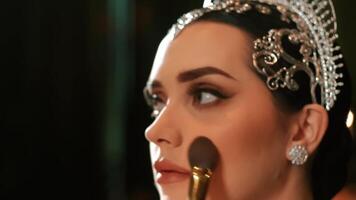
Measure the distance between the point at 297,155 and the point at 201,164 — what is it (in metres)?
0.16

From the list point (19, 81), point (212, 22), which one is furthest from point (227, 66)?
point (19, 81)

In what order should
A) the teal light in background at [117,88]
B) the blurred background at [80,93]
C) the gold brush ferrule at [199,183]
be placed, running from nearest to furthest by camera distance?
the gold brush ferrule at [199,183] → the blurred background at [80,93] → the teal light in background at [117,88]

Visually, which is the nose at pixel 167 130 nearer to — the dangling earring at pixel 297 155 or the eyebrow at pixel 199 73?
the eyebrow at pixel 199 73

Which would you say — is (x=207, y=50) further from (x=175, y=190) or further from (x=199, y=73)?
(x=175, y=190)

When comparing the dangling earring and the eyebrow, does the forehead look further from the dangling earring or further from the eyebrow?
the dangling earring

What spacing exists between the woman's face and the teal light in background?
0.68m

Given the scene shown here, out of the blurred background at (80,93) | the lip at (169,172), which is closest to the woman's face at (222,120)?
the lip at (169,172)

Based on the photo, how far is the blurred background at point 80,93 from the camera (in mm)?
1481

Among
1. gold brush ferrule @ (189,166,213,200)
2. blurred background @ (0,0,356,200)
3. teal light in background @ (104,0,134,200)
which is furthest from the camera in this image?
teal light in background @ (104,0,134,200)

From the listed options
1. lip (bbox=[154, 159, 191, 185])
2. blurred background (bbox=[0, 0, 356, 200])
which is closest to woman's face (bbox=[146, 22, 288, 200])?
lip (bbox=[154, 159, 191, 185])

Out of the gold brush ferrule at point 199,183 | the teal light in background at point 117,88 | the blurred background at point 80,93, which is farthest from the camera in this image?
the teal light in background at point 117,88

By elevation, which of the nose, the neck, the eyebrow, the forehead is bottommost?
the neck

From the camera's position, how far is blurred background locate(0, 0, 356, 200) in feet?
4.86

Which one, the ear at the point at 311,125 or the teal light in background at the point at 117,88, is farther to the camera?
the teal light in background at the point at 117,88
